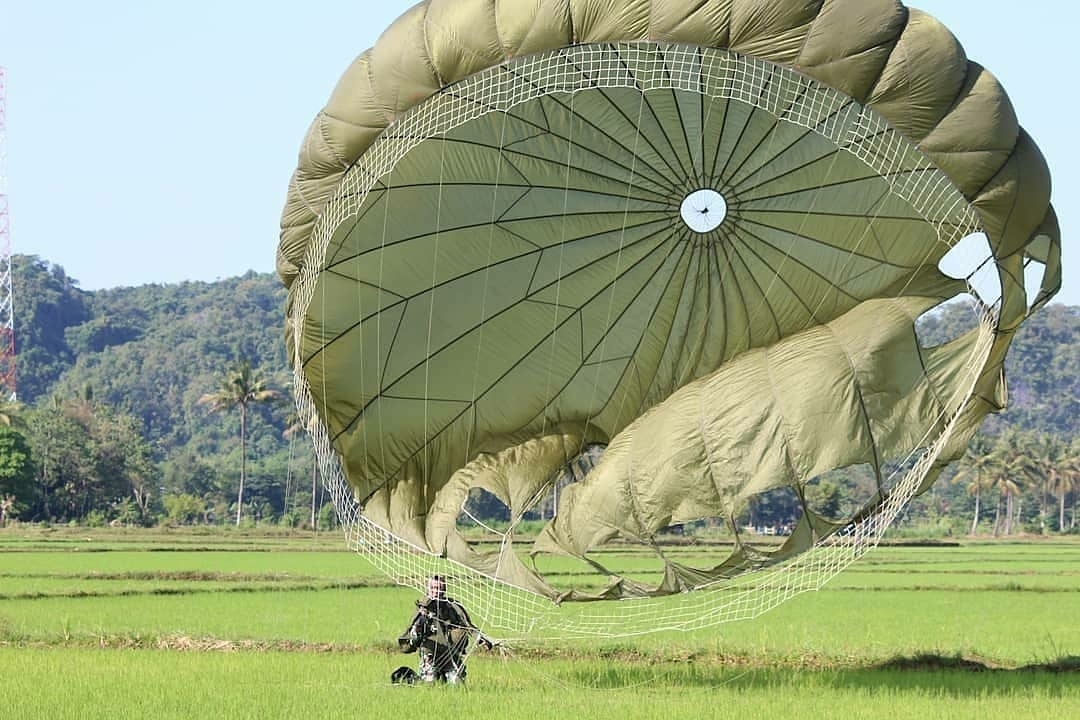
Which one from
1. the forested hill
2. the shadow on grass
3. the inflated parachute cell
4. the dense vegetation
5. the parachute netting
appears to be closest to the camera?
the inflated parachute cell

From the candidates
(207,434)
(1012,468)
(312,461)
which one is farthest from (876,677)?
(207,434)

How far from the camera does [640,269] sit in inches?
552

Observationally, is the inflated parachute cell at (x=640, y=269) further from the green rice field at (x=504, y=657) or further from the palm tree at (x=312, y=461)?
the green rice field at (x=504, y=657)

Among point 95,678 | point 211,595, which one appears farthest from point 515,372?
point 211,595

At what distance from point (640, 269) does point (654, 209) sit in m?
0.62

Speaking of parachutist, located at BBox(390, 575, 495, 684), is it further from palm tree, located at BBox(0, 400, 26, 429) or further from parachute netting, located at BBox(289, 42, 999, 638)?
palm tree, located at BBox(0, 400, 26, 429)

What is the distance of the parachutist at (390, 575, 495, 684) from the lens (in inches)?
477

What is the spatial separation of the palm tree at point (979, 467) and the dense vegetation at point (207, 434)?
160mm

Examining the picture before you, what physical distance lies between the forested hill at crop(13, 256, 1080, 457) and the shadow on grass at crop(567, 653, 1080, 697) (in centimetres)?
12301

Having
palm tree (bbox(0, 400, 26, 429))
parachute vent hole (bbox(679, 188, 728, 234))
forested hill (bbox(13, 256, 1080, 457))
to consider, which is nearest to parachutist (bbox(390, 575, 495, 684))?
parachute vent hole (bbox(679, 188, 728, 234))

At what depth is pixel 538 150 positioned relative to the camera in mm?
12898

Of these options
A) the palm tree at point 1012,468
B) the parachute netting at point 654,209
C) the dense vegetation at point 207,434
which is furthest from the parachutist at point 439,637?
the palm tree at point 1012,468

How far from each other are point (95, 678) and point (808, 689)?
20.2 feet

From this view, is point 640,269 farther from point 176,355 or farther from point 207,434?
point 176,355
